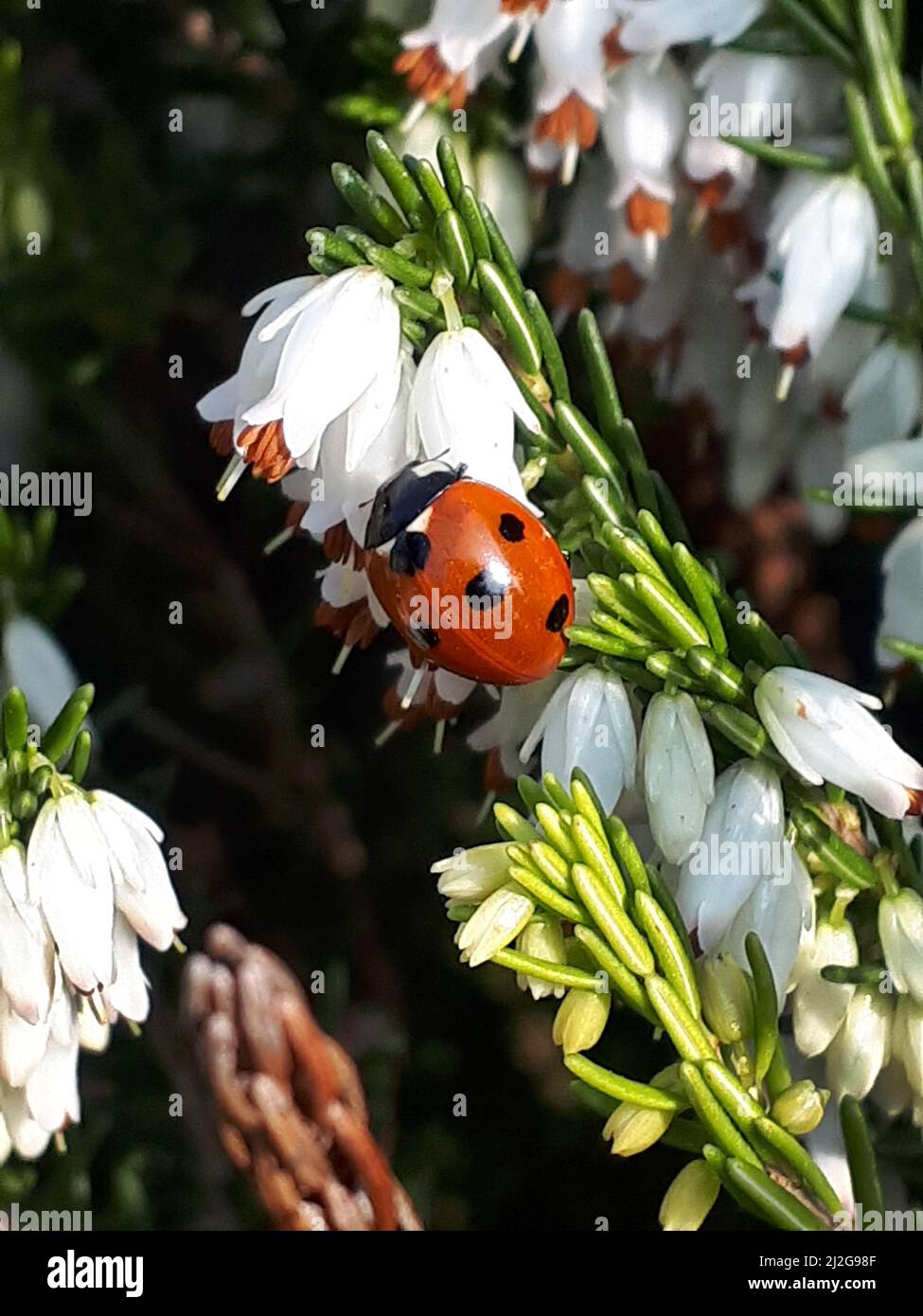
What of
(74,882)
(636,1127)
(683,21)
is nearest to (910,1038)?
(636,1127)

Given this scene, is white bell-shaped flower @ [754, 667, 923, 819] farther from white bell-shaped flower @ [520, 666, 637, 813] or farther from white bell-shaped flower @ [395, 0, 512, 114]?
white bell-shaped flower @ [395, 0, 512, 114]

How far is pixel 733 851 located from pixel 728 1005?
60mm

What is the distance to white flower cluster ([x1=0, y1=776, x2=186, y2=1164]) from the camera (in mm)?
666

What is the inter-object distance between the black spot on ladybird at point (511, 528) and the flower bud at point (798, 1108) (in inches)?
9.5

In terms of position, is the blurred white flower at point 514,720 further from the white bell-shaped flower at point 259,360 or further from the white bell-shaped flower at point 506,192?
the white bell-shaped flower at point 506,192

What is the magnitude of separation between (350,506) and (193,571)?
500 millimetres

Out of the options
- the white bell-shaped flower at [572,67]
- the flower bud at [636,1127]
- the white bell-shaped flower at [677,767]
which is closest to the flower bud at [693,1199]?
the flower bud at [636,1127]

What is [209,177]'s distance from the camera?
1.11 meters

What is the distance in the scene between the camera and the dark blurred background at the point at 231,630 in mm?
1009

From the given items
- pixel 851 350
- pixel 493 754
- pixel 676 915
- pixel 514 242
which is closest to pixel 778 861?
pixel 676 915

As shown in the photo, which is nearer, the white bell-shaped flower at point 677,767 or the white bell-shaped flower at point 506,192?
the white bell-shaped flower at point 677,767

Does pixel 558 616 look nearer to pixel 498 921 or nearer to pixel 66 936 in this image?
pixel 498 921

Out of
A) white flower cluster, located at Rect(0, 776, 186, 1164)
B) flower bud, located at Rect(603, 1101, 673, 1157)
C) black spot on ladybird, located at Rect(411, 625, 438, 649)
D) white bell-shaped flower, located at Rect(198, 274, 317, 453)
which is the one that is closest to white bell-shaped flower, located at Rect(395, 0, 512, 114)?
white bell-shaped flower, located at Rect(198, 274, 317, 453)

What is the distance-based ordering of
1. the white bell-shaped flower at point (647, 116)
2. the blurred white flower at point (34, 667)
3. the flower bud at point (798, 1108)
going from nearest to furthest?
the flower bud at point (798, 1108) → the white bell-shaped flower at point (647, 116) → the blurred white flower at point (34, 667)
